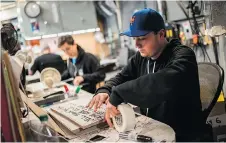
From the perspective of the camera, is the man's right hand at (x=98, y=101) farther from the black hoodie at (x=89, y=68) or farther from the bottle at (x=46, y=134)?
the black hoodie at (x=89, y=68)

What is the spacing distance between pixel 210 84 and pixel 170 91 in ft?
1.87

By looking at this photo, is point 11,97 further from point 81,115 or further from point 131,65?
point 131,65

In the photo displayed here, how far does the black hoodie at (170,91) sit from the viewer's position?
1.08 m

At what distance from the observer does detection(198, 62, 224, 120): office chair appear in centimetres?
145

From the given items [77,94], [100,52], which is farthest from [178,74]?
[100,52]

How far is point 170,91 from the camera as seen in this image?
109 centimetres

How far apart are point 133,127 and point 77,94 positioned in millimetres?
1025

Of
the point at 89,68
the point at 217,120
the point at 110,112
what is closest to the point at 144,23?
the point at 110,112

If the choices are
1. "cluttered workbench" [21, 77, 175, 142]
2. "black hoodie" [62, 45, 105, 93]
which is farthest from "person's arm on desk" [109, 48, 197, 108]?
"black hoodie" [62, 45, 105, 93]

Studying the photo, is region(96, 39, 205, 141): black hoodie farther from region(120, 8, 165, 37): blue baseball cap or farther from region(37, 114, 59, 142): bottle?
region(37, 114, 59, 142): bottle

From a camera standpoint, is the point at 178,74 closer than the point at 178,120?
Yes

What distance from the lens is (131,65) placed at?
66.5 inches

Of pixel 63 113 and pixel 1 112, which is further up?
pixel 1 112

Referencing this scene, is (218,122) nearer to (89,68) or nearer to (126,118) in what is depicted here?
(126,118)
